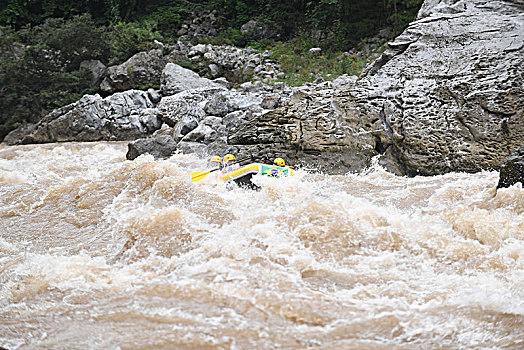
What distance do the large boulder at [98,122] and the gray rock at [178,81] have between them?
1102mm

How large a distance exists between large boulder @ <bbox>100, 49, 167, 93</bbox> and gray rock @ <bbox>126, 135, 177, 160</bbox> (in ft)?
18.8

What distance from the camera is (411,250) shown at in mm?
3090

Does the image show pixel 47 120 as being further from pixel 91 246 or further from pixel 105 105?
pixel 91 246

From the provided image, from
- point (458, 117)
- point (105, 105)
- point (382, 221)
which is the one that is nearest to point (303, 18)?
point (105, 105)

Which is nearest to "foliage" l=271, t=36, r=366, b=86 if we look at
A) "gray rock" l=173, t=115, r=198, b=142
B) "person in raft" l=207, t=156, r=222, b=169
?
"gray rock" l=173, t=115, r=198, b=142

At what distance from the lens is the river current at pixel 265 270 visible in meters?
2.15

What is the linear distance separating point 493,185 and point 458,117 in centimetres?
166

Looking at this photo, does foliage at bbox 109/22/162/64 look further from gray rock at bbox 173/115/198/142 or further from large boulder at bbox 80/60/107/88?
gray rock at bbox 173/115/198/142

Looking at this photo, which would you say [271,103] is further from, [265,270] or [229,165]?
[265,270]

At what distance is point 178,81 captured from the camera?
11828mm

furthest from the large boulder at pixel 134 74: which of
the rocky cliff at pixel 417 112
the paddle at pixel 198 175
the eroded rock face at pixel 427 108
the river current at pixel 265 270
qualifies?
the river current at pixel 265 270


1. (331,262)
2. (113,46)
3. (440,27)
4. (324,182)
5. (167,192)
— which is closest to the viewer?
(331,262)

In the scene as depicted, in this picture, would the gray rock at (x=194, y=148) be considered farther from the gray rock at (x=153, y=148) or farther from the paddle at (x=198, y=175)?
the paddle at (x=198, y=175)

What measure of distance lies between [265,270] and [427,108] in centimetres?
447
